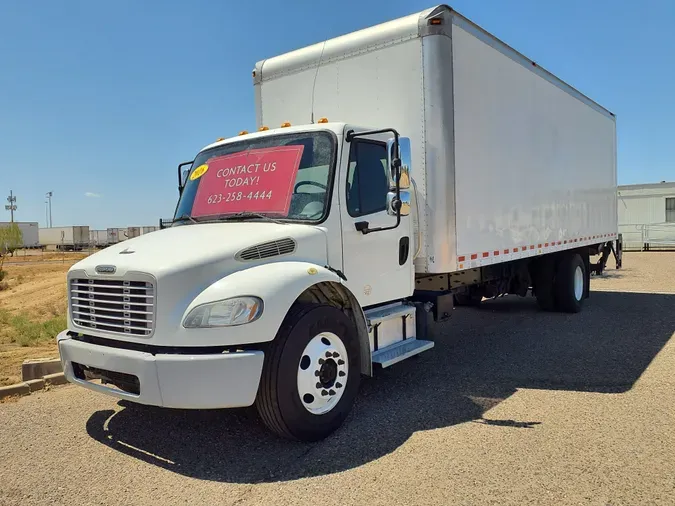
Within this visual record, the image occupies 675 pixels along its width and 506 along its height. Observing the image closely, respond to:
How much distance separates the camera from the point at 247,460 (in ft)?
13.3

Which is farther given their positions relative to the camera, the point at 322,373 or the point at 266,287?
the point at 322,373

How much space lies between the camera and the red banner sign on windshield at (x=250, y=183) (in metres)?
4.87

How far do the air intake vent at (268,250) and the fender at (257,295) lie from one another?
10 cm

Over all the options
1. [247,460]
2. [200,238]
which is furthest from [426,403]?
[200,238]

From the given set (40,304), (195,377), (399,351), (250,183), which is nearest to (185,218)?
(250,183)

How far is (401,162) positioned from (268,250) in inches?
56.5

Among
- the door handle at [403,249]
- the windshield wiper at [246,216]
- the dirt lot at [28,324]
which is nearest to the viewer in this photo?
the windshield wiper at [246,216]

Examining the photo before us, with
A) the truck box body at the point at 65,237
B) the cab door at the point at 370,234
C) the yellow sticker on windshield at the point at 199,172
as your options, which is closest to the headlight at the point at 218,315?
the cab door at the point at 370,234

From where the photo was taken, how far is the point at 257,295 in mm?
3883

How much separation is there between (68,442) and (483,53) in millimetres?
5852

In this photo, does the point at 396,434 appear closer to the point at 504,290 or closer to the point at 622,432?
the point at 622,432

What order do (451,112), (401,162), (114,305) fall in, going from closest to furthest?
1. (114,305)
2. (401,162)
3. (451,112)

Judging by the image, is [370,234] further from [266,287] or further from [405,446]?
[405,446]

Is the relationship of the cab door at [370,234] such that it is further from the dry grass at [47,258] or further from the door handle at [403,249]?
the dry grass at [47,258]
